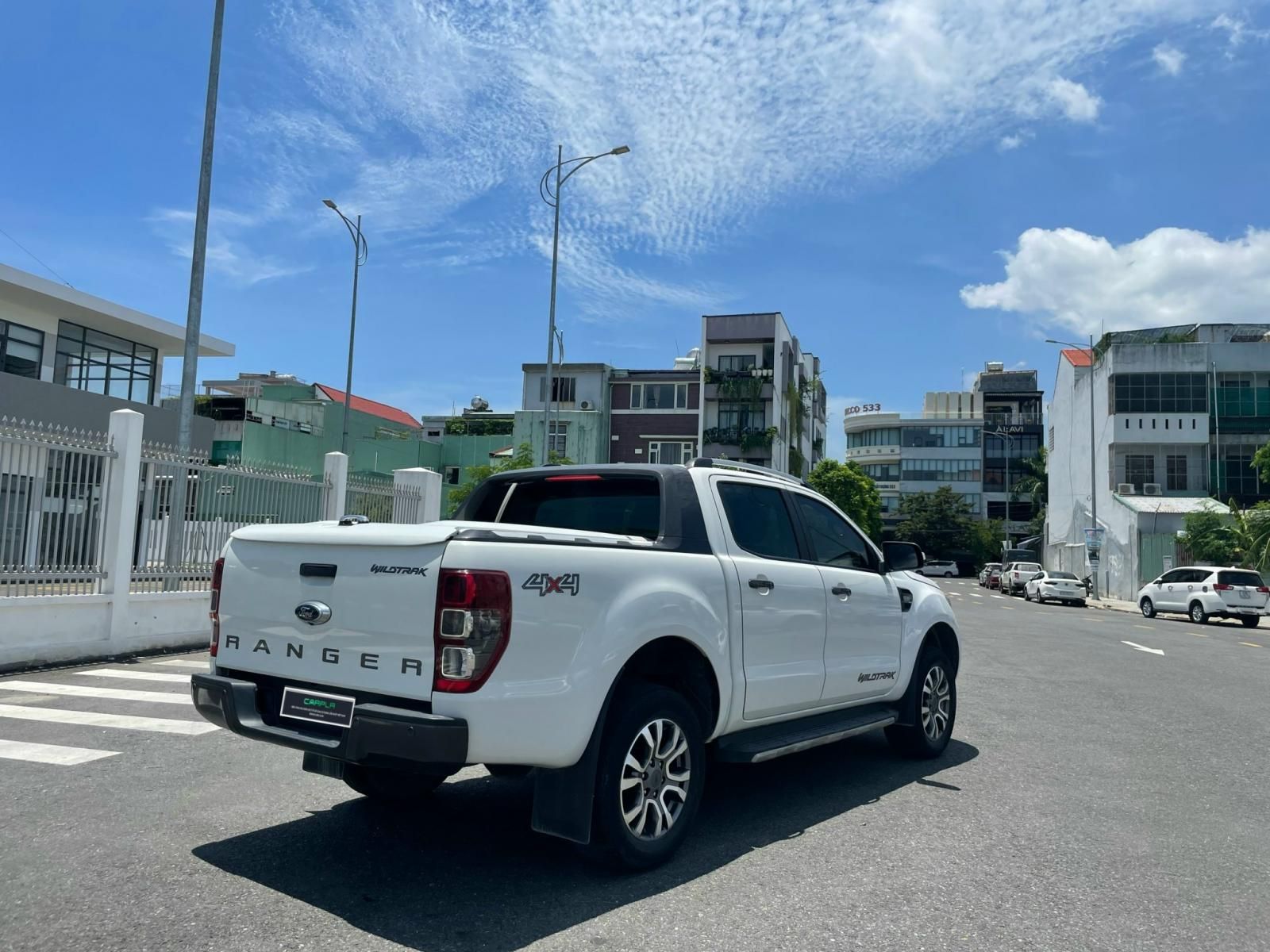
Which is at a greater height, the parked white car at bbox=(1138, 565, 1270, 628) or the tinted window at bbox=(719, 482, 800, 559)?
the tinted window at bbox=(719, 482, 800, 559)

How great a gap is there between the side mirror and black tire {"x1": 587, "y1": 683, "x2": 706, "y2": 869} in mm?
2483

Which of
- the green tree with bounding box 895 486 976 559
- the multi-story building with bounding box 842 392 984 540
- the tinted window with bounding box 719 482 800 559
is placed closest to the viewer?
the tinted window with bounding box 719 482 800 559

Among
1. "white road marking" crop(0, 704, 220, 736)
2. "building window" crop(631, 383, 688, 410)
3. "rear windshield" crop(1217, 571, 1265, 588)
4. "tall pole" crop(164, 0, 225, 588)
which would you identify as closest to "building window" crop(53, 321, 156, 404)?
"tall pole" crop(164, 0, 225, 588)

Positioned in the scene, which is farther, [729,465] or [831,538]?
[831,538]

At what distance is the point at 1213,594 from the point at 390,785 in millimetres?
28375

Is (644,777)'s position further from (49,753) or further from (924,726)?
(49,753)

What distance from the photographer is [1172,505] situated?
42906 mm

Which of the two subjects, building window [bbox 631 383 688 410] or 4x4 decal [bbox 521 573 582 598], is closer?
4x4 decal [bbox 521 573 582 598]

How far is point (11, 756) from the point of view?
6141mm

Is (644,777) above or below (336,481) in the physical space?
below

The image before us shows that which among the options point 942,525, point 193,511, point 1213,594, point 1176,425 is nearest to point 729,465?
point 193,511

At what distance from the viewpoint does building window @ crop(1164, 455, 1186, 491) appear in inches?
1804

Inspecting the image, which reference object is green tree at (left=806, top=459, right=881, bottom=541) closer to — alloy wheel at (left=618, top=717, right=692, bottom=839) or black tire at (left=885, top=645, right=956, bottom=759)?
black tire at (left=885, top=645, right=956, bottom=759)

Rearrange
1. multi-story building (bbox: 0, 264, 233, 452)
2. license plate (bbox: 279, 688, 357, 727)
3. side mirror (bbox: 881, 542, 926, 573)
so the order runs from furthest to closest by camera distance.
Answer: multi-story building (bbox: 0, 264, 233, 452), side mirror (bbox: 881, 542, 926, 573), license plate (bbox: 279, 688, 357, 727)
